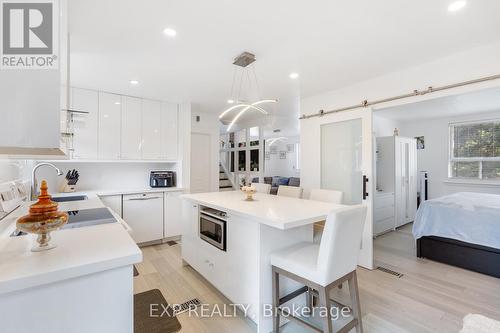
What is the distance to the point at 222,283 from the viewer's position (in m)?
2.29

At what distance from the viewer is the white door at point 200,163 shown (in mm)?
5148

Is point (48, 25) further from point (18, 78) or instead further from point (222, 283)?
point (222, 283)

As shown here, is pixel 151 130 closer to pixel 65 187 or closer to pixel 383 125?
pixel 65 187

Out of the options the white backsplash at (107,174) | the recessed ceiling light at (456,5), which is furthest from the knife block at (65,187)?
the recessed ceiling light at (456,5)

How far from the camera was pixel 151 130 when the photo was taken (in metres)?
4.11

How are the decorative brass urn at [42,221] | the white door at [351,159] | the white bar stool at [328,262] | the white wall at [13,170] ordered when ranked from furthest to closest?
the white door at [351,159], the white wall at [13,170], the white bar stool at [328,262], the decorative brass urn at [42,221]

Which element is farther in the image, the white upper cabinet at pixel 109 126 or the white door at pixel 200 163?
the white door at pixel 200 163

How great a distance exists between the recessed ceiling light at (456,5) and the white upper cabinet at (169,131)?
151 inches

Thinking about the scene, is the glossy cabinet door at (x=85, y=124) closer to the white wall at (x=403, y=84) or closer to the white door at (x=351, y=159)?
the white wall at (x=403, y=84)

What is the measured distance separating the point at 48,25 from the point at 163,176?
3351 millimetres

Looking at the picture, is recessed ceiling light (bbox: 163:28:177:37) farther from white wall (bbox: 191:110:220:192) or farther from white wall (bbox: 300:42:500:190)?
white wall (bbox: 191:110:220:192)

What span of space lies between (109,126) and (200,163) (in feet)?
6.38

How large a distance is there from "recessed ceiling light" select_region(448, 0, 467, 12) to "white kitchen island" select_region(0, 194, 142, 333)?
256 centimetres

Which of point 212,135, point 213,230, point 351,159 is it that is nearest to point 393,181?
point 351,159
